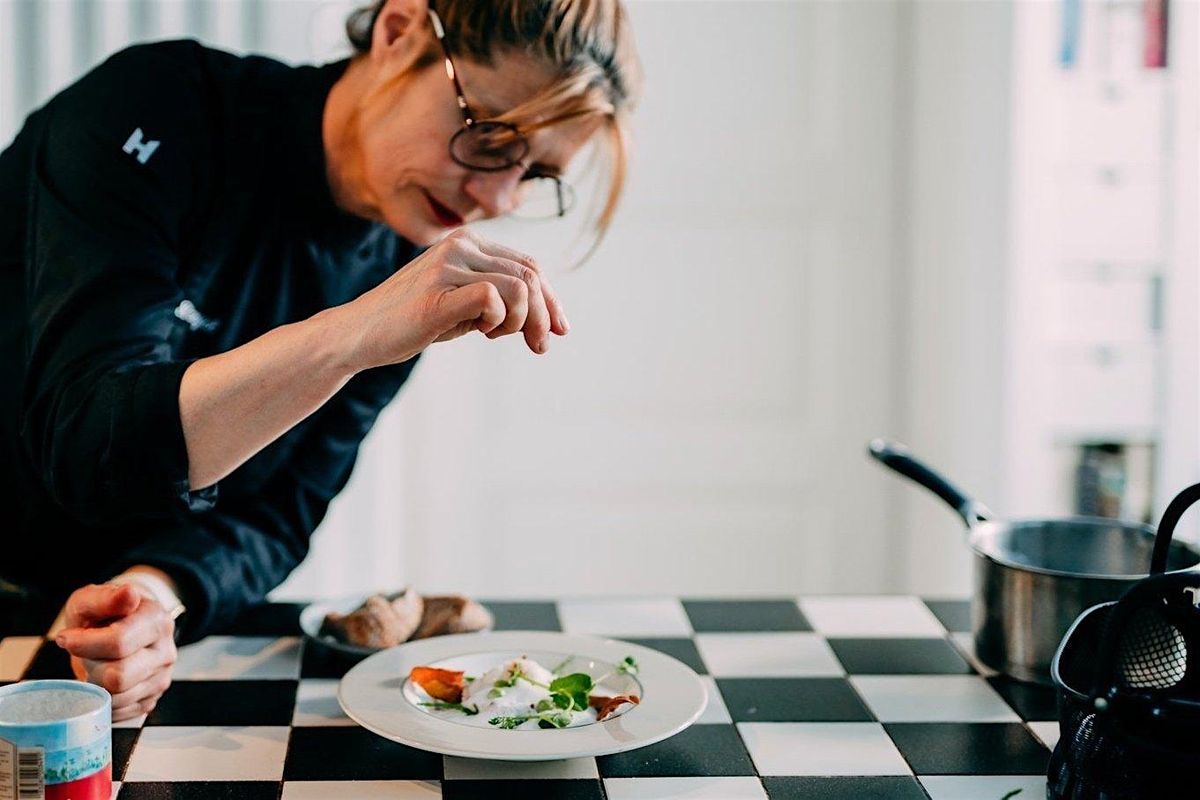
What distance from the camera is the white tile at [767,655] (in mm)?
1315

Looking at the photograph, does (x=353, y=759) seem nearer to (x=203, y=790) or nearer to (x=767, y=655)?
(x=203, y=790)

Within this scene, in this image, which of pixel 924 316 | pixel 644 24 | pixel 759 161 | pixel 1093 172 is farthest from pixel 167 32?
pixel 1093 172

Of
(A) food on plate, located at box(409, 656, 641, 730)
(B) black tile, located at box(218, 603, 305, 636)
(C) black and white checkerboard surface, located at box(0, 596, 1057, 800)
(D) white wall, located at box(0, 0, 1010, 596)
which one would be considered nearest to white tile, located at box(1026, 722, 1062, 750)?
(C) black and white checkerboard surface, located at box(0, 596, 1057, 800)

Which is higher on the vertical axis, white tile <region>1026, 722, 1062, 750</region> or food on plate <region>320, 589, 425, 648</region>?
food on plate <region>320, 589, 425, 648</region>

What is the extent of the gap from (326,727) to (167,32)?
2076mm

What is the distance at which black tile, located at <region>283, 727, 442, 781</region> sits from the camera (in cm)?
104

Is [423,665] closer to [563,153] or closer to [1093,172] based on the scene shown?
[563,153]

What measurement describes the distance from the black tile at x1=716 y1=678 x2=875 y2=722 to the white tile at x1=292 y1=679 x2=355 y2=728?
13.3 inches

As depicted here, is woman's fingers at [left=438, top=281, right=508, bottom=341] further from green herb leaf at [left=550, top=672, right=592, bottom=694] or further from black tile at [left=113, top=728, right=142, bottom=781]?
black tile at [left=113, top=728, right=142, bottom=781]

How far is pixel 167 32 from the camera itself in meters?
2.83

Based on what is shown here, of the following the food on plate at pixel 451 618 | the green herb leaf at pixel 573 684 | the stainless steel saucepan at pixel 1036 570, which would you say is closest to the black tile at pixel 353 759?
the green herb leaf at pixel 573 684

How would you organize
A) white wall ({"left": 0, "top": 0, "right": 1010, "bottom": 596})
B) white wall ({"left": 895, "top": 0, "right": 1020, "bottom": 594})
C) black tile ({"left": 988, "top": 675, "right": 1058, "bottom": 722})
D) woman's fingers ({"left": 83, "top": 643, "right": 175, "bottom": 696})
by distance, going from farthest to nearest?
white wall ({"left": 0, "top": 0, "right": 1010, "bottom": 596}) < white wall ({"left": 895, "top": 0, "right": 1020, "bottom": 594}) < black tile ({"left": 988, "top": 675, "right": 1058, "bottom": 722}) < woman's fingers ({"left": 83, "top": 643, "right": 175, "bottom": 696})

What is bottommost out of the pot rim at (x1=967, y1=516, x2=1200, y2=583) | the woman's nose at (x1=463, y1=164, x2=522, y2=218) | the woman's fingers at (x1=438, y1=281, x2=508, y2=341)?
the pot rim at (x1=967, y1=516, x2=1200, y2=583)

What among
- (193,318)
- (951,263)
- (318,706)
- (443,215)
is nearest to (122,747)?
(318,706)
